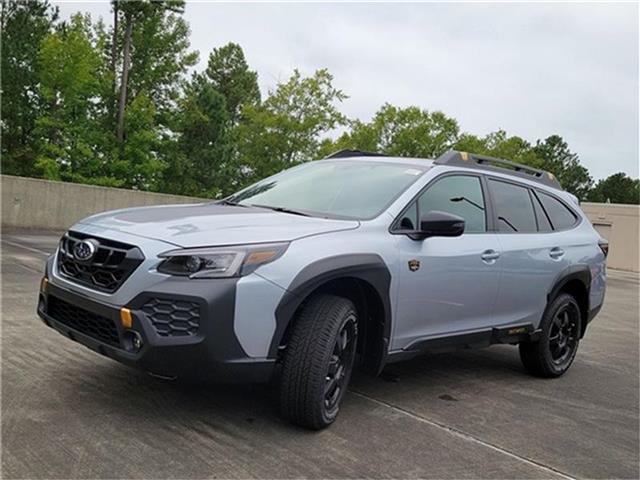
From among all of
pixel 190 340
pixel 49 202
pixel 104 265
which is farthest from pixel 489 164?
pixel 49 202

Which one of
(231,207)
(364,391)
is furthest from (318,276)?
(364,391)

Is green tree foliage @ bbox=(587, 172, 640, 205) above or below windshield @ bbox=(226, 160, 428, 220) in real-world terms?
above

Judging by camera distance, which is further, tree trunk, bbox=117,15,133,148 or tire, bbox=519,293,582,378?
tree trunk, bbox=117,15,133,148

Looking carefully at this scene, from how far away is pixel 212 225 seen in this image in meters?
3.63

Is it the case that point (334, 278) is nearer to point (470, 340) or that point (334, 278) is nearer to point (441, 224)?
point (441, 224)

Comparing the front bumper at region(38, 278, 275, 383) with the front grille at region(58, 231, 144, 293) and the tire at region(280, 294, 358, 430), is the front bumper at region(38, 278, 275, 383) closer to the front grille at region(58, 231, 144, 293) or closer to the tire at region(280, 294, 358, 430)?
the front grille at region(58, 231, 144, 293)

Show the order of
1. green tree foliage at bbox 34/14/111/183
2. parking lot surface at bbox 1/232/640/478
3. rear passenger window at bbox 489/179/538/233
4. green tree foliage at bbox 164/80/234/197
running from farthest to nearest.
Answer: green tree foliage at bbox 164/80/234/197, green tree foliage at bbox 34/14/111/183, rear passenger window at bbox 489/179/538/233, parking lot surface at bbox 1/232/640/478

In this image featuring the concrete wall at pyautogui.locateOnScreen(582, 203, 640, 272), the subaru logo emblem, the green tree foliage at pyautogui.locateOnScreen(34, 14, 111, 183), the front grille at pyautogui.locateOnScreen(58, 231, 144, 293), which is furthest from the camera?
the concrete wall at pyautogui.locateOnScreen(582, 203, 640, 272)

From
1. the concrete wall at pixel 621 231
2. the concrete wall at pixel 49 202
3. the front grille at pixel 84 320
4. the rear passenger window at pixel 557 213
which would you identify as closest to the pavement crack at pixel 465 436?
the front grille at pixel 84 320

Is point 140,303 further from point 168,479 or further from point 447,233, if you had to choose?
point 447,233

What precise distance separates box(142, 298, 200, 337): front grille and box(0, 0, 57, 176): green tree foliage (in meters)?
32.5

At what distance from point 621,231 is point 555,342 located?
3599 cm

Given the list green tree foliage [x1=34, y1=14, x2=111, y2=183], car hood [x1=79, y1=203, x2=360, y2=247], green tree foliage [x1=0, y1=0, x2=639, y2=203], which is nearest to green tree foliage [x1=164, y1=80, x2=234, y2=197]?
green tree foliage [x1=0, y1=0, x2=639, y2=203]

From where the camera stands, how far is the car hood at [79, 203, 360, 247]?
3.42m
